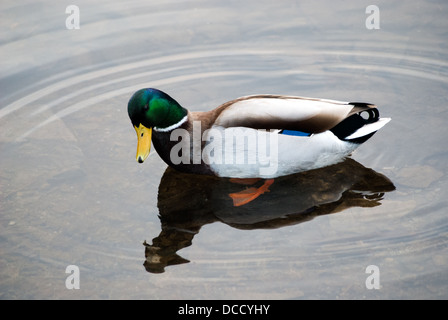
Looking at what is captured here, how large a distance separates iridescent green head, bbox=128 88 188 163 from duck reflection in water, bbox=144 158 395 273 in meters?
0.51

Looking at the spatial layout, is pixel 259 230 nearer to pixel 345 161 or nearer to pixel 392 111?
pixel 345 161

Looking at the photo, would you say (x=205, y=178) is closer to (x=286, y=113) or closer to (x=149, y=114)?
(x=149, y=114)

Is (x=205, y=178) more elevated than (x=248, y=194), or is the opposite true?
(x=205, y=178)

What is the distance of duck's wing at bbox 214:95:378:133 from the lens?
17.9 feet

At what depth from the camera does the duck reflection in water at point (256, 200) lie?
5.30 metres

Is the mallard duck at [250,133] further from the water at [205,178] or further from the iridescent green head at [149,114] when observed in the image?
the water at [205,178]

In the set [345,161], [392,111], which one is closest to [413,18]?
[392,111]

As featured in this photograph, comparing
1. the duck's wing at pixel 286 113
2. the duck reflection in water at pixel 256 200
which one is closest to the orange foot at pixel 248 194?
the duck reflection in water at pixel 256 200

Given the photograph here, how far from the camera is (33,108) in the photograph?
22.7 feet

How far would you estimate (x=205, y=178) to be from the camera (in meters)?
6.00

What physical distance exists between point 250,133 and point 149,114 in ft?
2.89

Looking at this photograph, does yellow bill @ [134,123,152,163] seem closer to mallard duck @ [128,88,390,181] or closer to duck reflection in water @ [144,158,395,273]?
mallard duck @ [128,88,390,181]

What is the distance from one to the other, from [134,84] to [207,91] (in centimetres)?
86

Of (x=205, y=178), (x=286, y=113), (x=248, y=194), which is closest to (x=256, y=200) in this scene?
(x=248, y=194)
